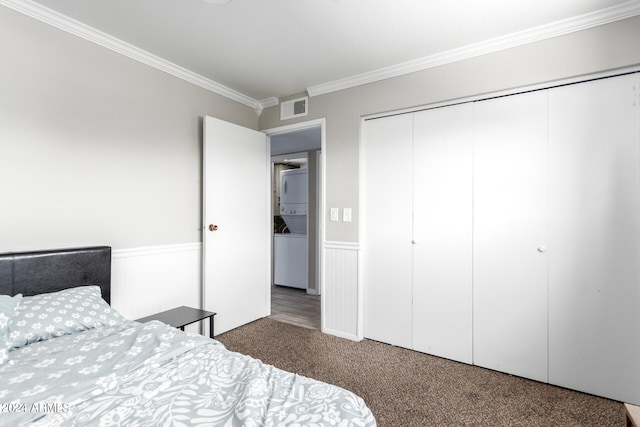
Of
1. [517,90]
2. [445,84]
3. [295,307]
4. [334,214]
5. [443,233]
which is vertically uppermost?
[445,84]

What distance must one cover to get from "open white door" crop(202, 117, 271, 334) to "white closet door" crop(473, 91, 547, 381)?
7.12ft

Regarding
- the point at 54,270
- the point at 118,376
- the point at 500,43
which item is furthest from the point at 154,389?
the point at 500,43

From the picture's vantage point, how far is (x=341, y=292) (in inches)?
124

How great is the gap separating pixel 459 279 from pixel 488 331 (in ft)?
1.41

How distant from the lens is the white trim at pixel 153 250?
245 centimetres

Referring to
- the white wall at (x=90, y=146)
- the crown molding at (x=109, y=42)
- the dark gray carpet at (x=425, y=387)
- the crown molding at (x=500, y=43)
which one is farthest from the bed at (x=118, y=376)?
the crown molding at (x=500, y=43)

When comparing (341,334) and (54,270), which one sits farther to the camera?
(341,334)

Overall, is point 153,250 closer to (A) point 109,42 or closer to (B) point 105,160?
(B) point 105,160

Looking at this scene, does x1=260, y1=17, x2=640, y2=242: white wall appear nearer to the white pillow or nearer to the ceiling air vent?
the ceiling air vent

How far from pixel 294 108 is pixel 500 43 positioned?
193 cm

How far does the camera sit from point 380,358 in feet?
8.68

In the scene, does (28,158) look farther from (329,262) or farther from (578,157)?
(578,157)

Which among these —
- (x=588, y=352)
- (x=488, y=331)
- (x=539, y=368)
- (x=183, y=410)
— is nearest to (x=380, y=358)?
(x=488, y=331)

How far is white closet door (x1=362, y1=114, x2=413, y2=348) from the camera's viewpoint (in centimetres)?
284
